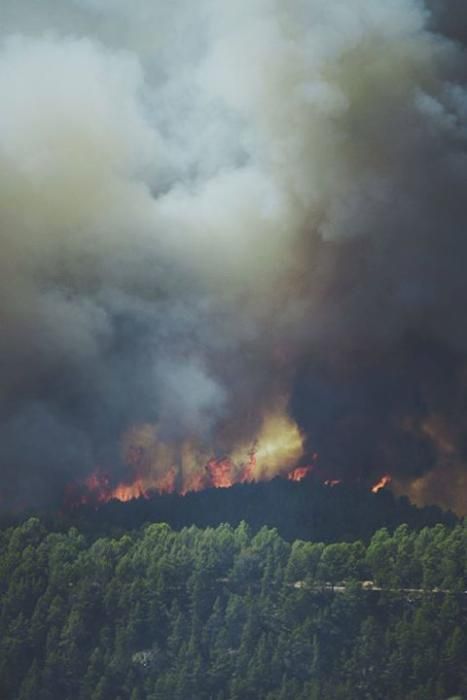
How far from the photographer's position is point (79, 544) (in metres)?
27.9

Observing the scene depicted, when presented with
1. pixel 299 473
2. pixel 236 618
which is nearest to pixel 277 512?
pixel 299 473

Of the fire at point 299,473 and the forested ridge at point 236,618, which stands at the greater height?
the fire at point 299,473

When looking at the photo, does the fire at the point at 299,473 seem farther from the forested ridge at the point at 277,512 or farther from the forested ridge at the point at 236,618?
the forested ridge at the point at 236,618

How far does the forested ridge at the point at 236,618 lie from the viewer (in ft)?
78.6

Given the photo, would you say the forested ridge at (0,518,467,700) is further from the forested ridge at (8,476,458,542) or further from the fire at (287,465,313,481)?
the fire at (287,465,313,481)

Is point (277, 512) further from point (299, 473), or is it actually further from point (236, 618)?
point (236, 618)

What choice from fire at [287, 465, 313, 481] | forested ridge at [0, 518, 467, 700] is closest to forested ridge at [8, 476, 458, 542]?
fire at [287, 465, 313, 481]

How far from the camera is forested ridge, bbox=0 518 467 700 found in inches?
944

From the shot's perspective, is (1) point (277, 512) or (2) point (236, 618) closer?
(2) point (236, 618)

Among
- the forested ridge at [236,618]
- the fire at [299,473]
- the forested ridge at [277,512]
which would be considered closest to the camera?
the forested ridge at [236,618]

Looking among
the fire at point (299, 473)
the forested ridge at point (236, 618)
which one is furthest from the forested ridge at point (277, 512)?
the forested ridge at point (236, 618)

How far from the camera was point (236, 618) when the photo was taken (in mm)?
25156


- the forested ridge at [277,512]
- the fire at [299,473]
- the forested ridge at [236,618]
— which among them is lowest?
the forested ridge at [236,618]

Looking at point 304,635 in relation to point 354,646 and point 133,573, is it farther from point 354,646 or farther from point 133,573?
point 133,573
